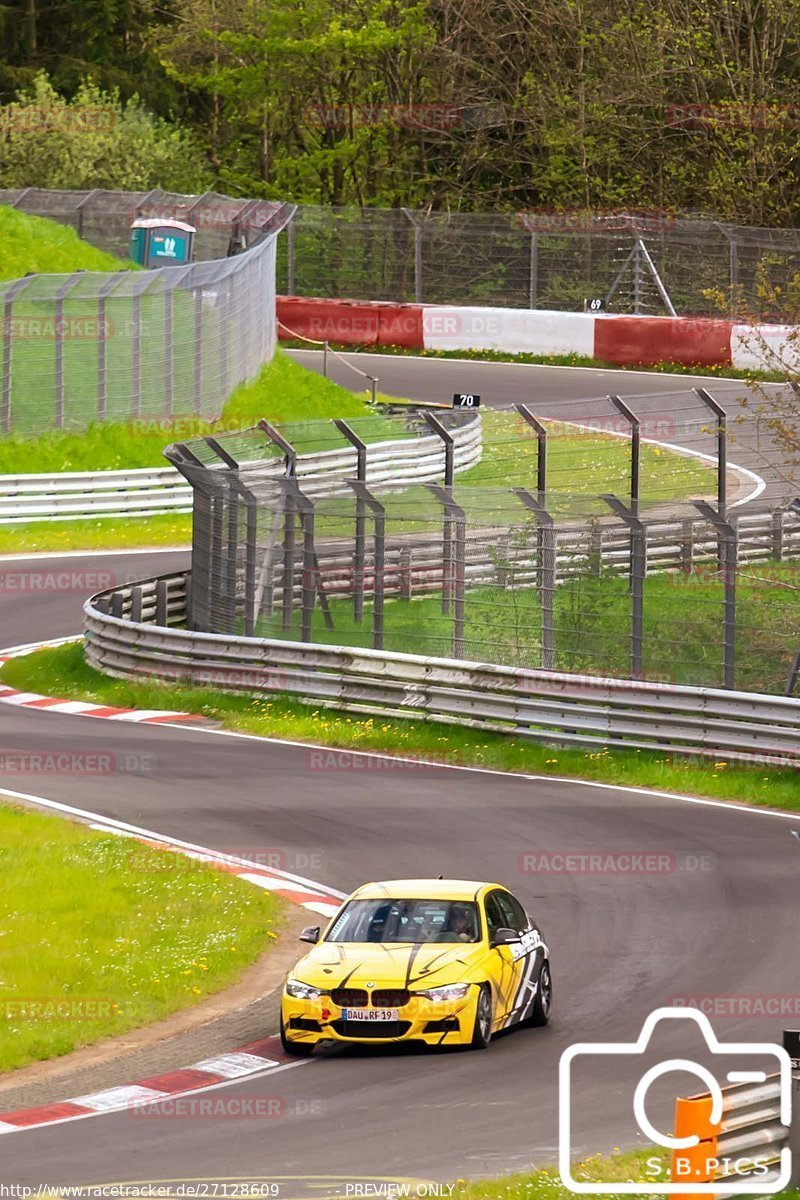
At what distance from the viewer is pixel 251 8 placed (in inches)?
2472

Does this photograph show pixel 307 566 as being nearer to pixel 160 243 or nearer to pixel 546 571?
pixel 546 571

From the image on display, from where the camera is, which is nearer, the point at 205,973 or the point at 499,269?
the point at 205,973

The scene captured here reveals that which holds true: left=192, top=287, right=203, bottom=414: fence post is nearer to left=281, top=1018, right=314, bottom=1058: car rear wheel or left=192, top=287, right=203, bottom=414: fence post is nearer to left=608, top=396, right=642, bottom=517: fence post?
left=608, top=396, right=642, bottom=517: fence post

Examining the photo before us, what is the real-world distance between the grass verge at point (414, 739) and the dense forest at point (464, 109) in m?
32.6

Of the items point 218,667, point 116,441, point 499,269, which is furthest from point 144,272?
point 218,667

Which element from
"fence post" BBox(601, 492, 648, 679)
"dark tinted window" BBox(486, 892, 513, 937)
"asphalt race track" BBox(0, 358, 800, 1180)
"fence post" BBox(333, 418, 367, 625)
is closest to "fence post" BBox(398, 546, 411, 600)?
"fence post" BBox(333, 418, 367, 625)

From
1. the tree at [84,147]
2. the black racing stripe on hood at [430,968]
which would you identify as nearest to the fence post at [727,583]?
the black racing stripe on hood at [430,968]

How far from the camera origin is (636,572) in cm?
2247

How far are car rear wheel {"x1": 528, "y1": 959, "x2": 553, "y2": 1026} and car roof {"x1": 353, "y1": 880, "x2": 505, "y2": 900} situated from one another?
68 centimetres

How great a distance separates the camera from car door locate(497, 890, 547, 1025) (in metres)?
13.6

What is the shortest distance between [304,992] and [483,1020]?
3.71 ft

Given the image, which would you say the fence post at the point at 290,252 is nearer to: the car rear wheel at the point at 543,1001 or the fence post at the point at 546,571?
the fence post at the point at 546,571

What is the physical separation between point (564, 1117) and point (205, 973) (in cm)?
652

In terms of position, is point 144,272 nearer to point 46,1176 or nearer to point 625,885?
point 625,885
